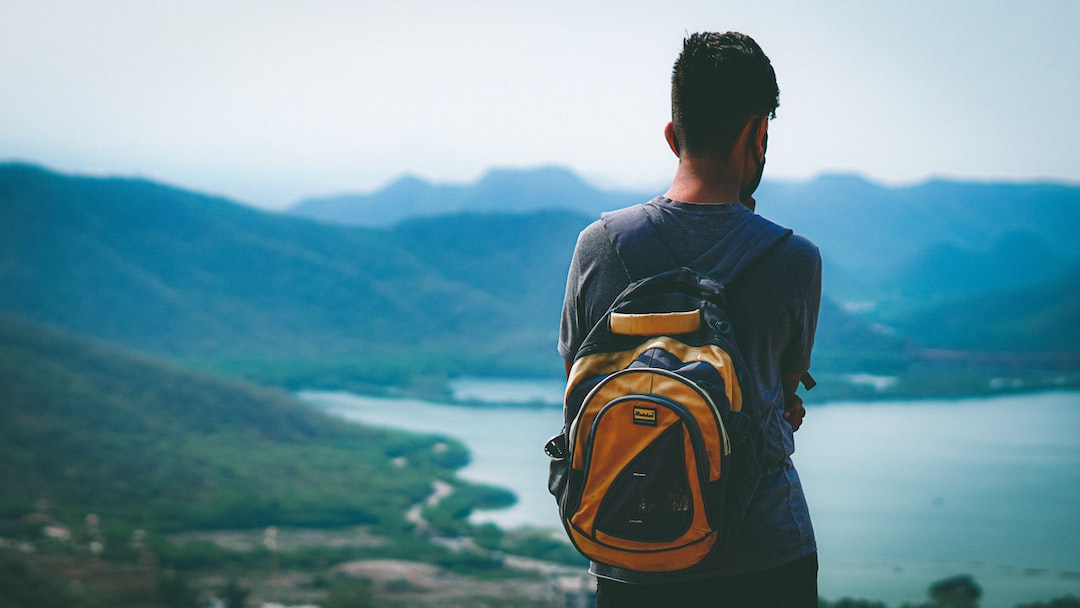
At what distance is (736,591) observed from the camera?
1.01m

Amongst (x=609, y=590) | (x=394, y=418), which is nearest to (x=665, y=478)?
(x=609, y=590)

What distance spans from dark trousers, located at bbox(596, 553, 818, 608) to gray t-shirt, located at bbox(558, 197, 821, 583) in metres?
0.01

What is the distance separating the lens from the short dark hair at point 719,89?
1.06 metres

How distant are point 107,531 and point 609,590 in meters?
32.2

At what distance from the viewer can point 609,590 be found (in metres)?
1.05

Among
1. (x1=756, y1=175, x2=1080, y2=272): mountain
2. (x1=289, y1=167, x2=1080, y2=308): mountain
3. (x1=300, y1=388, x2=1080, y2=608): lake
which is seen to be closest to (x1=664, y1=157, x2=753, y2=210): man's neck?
(x1=300, y1=388, x2=1080, y2=608): lake

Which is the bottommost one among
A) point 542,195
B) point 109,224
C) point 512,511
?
point 512,511

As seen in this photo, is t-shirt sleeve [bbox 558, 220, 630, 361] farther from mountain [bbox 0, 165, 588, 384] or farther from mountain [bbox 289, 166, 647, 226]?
mountain [bbox 289, 166, 647, 226]

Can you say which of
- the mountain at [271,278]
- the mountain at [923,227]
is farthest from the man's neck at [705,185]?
the mountain at [923,227]

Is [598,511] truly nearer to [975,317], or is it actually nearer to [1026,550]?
[1026,550]

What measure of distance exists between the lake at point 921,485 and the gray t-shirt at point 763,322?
2467 cm

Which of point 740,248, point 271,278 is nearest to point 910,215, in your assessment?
point 271,278

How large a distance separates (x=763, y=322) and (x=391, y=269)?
6439cm

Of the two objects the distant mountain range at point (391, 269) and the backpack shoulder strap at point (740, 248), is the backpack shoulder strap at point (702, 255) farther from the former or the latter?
the distant mountain range at point (391, 269)
